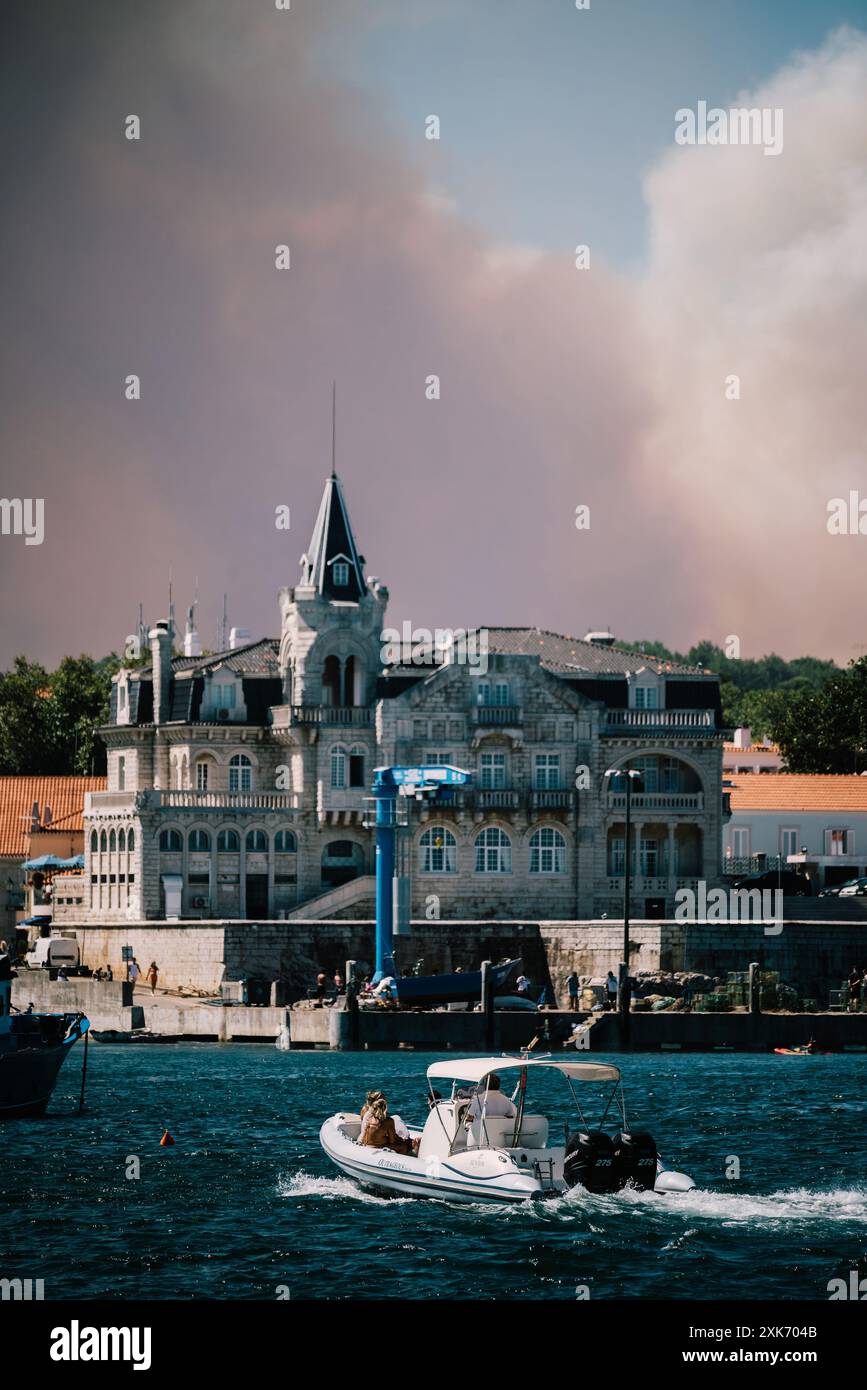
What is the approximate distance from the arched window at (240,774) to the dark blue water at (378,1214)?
133 feet

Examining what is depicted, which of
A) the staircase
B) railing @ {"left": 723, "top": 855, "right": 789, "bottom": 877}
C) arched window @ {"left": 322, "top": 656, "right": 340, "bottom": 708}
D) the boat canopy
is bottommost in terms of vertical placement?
the boat canopy

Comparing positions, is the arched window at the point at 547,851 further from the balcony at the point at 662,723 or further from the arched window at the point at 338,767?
the arched window at the point at 338,767

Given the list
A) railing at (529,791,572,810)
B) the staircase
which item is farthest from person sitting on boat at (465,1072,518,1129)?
railing at (529,791,572,810)

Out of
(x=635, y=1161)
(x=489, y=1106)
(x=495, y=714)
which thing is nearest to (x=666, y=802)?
(x=495, y=714)

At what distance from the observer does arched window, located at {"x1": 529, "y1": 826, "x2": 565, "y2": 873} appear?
110 metres

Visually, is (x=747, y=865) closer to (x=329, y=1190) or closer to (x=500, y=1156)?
(x=329, y=1190)

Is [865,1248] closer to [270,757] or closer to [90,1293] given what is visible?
[90,1293]

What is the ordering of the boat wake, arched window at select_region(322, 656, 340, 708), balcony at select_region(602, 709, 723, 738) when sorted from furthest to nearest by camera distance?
arched window at select_region(322, 656, 340, 708) → balcony at select_region(602, 709, 723, 738) → the boat wake

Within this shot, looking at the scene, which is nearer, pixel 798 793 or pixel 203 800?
A: pixel 203 800

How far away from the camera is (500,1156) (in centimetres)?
4916

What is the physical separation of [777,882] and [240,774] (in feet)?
86.0

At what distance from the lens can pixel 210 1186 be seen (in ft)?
177

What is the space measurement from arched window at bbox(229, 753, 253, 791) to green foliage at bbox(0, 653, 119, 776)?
35996 mm

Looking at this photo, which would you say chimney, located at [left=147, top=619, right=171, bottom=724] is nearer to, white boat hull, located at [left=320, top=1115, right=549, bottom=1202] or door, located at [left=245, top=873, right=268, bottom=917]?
door, located at [left=245, top=873, right=268, bottom=917]
